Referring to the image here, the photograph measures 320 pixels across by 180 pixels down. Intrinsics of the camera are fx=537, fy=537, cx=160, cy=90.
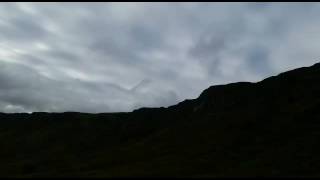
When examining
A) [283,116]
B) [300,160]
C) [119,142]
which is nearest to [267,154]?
[300,160]

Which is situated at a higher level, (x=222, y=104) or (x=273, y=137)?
(x=222, y=104)

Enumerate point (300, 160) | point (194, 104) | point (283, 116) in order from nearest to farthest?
point (300, 160)
point (283, 116)
point (194, 104)

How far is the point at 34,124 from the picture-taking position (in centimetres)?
19938

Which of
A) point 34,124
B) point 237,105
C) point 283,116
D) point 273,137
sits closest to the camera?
point 273,137

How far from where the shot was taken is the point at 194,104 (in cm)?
17888

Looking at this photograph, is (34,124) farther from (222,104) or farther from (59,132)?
(222,104)

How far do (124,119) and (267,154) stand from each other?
281ft

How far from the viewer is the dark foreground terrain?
107 metres

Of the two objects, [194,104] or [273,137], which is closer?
[273,137]

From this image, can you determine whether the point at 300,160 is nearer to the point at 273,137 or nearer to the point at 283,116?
the point at 273,137

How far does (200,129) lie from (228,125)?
322 inches

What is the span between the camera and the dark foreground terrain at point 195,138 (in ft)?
350

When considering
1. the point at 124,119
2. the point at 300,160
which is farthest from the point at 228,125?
the point at 124,119

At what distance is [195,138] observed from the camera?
140 metres
